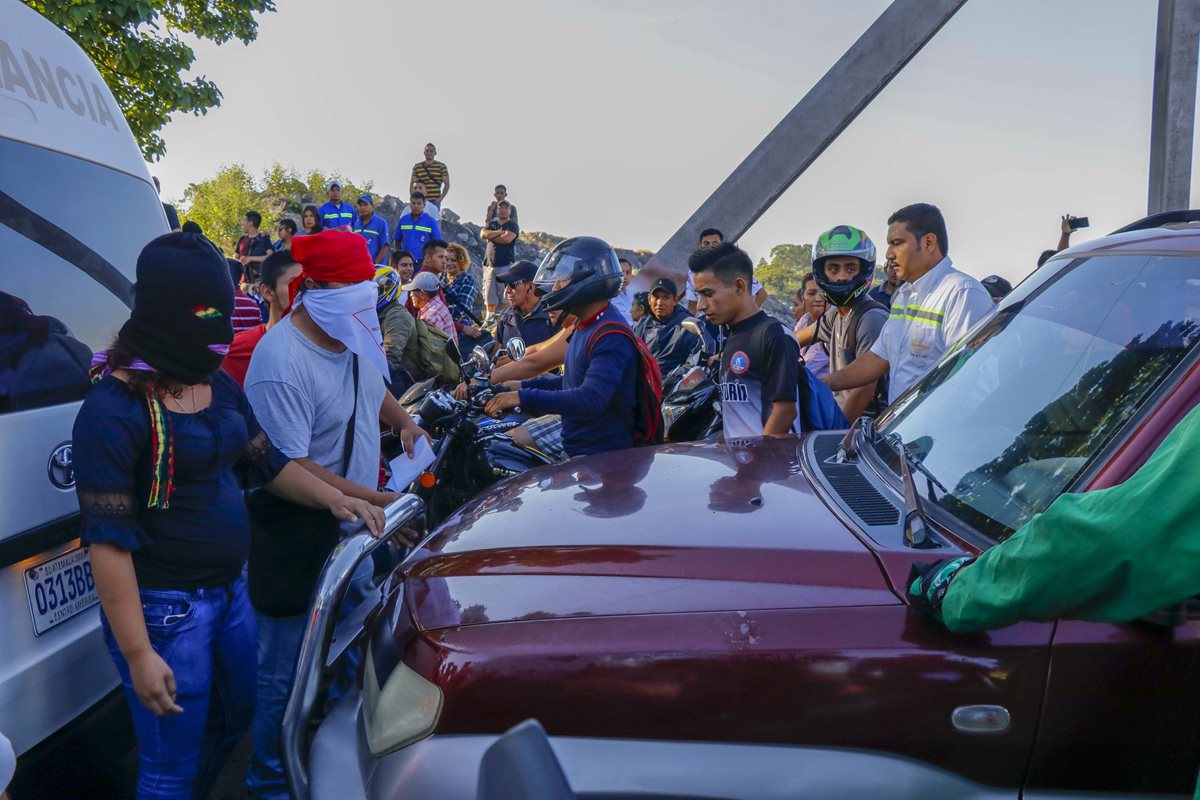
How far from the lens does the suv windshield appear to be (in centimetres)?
201

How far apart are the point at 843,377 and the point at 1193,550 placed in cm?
357

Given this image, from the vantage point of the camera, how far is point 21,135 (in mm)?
2637

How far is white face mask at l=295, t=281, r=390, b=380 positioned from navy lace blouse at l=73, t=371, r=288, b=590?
44cm

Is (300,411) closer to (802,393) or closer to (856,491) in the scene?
(856,491)

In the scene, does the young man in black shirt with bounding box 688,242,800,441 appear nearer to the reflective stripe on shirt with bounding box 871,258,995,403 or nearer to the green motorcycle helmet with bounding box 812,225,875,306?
the reflective stripe on shirt with bounding box 871,258,995,403

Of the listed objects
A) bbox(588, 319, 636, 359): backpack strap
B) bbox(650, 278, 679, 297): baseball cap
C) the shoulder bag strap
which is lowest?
the shoulder bag strap

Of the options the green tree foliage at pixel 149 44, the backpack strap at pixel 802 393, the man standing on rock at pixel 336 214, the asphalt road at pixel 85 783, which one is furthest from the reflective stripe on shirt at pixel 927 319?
the man standing on rock at pixel 336 214

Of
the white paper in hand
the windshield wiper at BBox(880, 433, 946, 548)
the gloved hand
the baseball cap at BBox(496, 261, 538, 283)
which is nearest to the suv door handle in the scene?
the gloved hand

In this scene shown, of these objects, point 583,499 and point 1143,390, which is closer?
point 1143,390

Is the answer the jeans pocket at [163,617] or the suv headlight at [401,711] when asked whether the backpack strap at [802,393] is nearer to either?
the suv headlight at [401,711]

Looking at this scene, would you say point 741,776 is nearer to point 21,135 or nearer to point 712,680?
point 712,680

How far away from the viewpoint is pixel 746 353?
4090mm

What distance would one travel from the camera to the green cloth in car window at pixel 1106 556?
4.67ft

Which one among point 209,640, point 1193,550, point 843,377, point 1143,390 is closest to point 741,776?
point 1193,550
